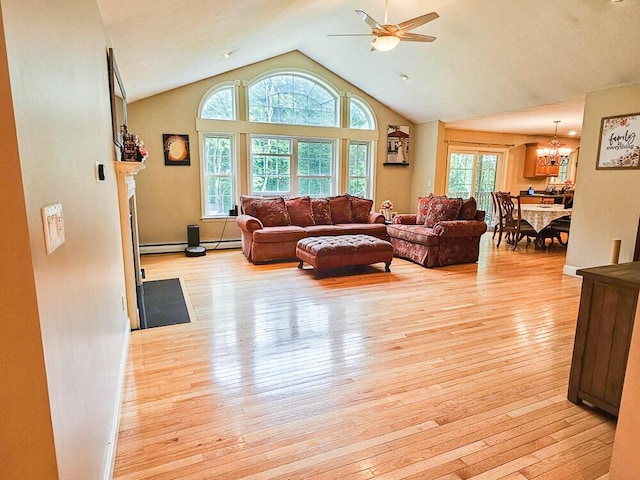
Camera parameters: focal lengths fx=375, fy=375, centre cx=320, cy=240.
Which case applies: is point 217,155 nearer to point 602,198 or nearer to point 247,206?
point 247,206

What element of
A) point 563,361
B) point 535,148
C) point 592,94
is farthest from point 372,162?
point 563,361

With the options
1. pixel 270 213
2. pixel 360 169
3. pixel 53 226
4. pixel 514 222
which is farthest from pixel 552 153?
pixel 53 226

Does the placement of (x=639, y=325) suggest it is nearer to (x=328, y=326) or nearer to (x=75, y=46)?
(x=328, y=326)

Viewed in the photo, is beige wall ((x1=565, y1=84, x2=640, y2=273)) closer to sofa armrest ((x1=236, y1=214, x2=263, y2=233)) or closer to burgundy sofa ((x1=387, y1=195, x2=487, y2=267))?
burgundy sofa ((x1=387, y1=195, x2=487, y2=267))

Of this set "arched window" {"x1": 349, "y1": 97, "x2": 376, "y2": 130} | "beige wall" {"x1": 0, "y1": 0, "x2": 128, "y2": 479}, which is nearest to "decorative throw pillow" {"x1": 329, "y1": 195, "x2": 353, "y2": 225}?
"arched window" {"x1": 349, "y1": 97, "x2": 376, "y2": 130}

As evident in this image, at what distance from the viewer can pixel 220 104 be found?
21.0ft

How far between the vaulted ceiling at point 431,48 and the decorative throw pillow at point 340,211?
2.30 m

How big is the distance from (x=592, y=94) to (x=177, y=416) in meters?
5.67

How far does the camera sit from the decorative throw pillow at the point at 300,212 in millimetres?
6082

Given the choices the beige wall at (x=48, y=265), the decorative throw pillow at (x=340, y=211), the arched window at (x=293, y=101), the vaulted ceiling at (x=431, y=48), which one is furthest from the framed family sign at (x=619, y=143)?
the beige wall at (x=48, y=265)

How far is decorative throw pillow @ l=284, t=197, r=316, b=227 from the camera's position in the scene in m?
6.08

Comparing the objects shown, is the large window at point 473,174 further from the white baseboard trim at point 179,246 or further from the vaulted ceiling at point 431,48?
the white baseboard trim at point 179,246

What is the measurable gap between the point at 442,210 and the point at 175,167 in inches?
171

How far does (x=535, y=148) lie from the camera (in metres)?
9.09
